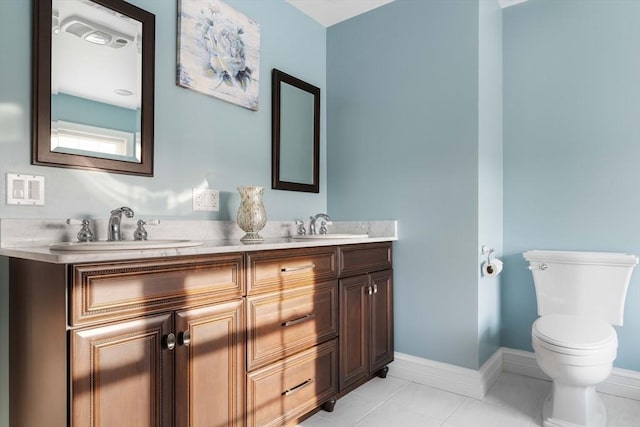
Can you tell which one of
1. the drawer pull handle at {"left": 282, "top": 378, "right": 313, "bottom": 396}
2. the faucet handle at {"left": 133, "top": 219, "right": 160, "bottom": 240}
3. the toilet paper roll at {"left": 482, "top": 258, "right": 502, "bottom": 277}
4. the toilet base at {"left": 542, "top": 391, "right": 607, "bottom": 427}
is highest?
the faucet handle at {"left": 133, "top": 219, "right": 160, "bottom": 240}

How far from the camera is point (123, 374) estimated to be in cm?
117

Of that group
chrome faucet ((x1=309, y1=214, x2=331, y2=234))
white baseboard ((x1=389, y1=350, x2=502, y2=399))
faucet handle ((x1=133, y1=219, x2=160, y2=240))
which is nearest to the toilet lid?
white baseboard ((x1=389, y1=350, x2=502, y2=399))

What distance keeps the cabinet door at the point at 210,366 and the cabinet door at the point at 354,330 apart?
66 cm

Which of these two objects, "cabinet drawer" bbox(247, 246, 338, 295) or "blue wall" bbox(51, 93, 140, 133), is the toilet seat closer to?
"cabinet drawer" bbox(247, 246, 338, 295)

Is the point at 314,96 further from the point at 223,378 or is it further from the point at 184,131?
the point at 223,378

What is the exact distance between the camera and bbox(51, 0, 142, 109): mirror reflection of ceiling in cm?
151

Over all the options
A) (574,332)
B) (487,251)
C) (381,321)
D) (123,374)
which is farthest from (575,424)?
(123,374)

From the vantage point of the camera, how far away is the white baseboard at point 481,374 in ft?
7.10

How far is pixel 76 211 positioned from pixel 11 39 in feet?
2.04

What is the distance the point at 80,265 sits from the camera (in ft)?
3.56

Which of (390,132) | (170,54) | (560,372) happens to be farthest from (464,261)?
(170,54)

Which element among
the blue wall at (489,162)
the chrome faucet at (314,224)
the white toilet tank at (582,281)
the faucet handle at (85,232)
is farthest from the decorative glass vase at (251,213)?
the white toilet tank at (582,281)

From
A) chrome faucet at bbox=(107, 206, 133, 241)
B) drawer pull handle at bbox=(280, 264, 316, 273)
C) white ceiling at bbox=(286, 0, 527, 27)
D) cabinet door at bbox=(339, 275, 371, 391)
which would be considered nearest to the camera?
chrome faucet at bbox=(107, 206, 133, 241)

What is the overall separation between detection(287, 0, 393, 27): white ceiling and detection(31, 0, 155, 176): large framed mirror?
1122mm
